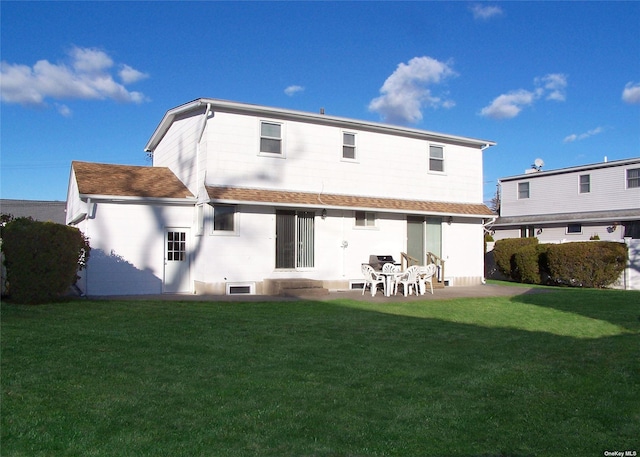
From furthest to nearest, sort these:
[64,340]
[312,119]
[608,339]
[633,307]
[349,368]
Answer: [312,119] < [633,307] < [608,339] < [64,340] < [349,368]

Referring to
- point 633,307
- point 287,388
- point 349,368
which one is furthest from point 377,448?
point 633,307

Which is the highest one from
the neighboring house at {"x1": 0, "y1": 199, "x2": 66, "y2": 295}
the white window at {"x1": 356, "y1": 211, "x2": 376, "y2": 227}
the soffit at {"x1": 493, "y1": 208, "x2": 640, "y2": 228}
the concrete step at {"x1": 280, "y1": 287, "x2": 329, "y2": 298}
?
the neighboring house at {"x1": 0, "y1": 199, "x2": 66, "y2": 295}

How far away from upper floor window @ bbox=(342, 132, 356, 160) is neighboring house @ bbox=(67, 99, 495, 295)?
1.9 inches

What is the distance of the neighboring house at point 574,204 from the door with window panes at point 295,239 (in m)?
13.5

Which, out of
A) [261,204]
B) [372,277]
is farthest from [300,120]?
[372,277]

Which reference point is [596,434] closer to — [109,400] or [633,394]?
[633,394]

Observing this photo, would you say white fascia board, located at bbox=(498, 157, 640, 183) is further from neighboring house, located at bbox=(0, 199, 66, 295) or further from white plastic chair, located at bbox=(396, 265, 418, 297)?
neighboring house, located at bbox=(0, 199, 66, 295)

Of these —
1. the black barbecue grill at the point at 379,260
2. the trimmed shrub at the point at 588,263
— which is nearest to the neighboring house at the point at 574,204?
the trimmed shrub at the point at 588,263

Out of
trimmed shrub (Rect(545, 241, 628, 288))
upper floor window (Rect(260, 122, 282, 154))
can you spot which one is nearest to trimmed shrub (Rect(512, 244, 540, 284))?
trimmed shrub (Rect(545, 241, 628, 288))

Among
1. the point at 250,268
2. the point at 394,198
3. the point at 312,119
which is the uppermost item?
the point at 312,119

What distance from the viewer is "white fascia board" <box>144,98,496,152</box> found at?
16516 millimetres

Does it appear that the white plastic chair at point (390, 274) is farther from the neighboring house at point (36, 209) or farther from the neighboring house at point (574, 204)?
the neighboring house at point (36, 209)

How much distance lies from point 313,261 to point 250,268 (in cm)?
219

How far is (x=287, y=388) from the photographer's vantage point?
616 cm
